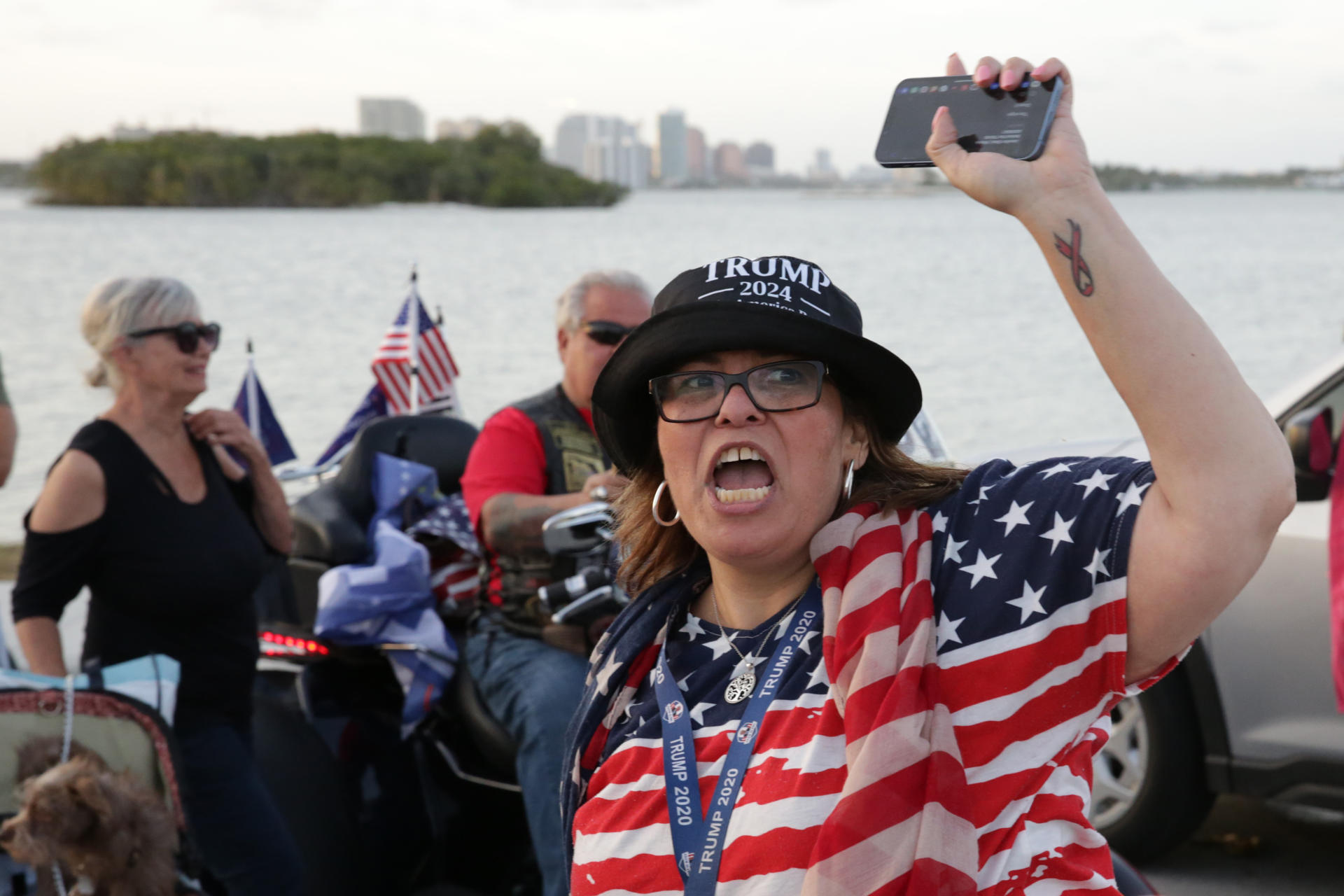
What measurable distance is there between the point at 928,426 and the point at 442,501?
62.9 inches

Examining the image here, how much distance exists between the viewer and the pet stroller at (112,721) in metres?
3.06

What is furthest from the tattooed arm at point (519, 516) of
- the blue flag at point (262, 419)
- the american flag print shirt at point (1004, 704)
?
the blue flag at point (262, 419)

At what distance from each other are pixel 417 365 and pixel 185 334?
4.43 meters

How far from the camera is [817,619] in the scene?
1.89 meters

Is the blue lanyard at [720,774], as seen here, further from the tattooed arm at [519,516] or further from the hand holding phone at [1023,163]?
the tattooed arm at [519,516]

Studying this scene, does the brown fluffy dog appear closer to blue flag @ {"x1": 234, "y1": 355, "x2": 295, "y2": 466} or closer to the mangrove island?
blue flag @ {"x1": 234, "y1": 355, "x2": 295, "y2": 466}

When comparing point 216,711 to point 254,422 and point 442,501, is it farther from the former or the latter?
point 254,422

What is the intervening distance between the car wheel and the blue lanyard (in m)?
2.94

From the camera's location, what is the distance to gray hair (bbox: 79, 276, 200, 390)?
3.63 meters

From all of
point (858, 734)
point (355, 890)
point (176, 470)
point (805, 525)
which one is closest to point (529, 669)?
point (355, 890)

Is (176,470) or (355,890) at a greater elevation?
(176,470)

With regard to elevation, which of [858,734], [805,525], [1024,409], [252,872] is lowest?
[1024,409]

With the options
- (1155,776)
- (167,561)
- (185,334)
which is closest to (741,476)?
(167,561)

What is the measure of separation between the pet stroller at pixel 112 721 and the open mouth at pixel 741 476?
5.75 ft
